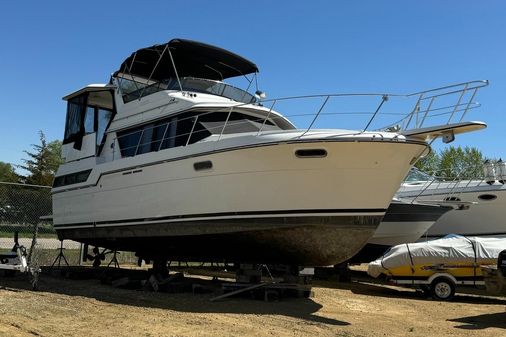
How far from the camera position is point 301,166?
7480 millimetres

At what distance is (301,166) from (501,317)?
13.0 feet

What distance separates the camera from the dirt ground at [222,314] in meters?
5.67

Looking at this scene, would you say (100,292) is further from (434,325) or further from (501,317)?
(501,317)

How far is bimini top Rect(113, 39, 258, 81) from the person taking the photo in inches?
413

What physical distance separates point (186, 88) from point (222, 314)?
16.6ft

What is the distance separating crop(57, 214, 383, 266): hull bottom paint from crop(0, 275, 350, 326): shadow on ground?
2.60 ft

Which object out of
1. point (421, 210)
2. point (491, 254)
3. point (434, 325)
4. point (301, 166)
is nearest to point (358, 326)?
point (434, 325)

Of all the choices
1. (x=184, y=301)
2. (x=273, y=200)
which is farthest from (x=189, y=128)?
(x=184, y=301)

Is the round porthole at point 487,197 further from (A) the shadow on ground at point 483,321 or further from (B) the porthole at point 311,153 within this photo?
(B) the porthole at point 311,153

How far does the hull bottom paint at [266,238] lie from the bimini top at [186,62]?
357cm

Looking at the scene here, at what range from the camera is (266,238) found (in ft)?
25.8

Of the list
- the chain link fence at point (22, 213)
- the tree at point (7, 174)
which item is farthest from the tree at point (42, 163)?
the chain link fence at point (22, 213)

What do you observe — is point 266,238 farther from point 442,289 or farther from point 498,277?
point 442,289

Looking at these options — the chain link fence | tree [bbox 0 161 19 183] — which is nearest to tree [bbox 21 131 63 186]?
tree [bbox 0 161 19 183]
